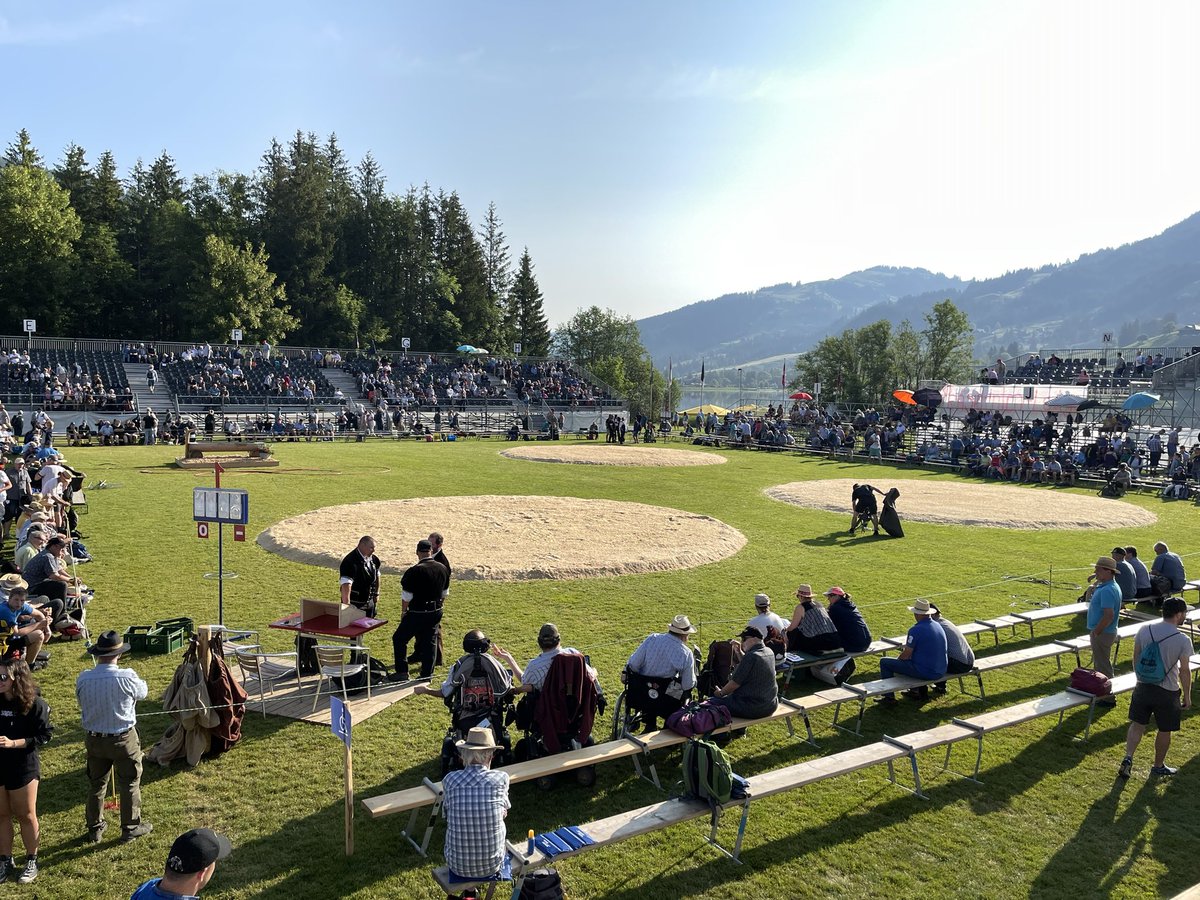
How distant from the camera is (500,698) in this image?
25.3 ft

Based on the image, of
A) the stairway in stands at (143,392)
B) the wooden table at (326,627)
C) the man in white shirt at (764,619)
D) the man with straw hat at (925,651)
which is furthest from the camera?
the stairway in stands at (143,392)

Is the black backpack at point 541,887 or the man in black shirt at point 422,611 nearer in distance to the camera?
the black backpack at point 541,887

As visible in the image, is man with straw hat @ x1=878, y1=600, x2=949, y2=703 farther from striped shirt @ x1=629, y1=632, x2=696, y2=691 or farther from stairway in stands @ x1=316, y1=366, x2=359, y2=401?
stairway in stands @ x1=316, y1=366, x2=359, y2=401

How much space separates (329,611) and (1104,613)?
391 inches

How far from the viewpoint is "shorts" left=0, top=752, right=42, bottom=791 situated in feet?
20.2

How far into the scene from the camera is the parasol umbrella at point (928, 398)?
5010cm

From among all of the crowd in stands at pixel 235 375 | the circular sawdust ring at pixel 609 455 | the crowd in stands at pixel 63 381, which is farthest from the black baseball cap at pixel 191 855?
the crowd in stands at pixel 235 375

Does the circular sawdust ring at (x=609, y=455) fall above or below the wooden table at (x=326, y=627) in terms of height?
above

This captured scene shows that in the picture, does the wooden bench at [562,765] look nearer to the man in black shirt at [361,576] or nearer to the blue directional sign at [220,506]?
the man in black shirt at [361,576]

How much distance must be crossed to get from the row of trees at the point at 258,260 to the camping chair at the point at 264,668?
201 feet

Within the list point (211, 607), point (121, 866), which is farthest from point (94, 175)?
point (121, 866)

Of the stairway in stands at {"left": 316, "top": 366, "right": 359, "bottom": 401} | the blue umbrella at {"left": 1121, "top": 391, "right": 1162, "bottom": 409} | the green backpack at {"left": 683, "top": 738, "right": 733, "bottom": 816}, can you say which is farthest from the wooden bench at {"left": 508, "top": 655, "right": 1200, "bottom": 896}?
the stairway in stands at {"left": 316, "top": 366, "right": 359, "bottom": 401}

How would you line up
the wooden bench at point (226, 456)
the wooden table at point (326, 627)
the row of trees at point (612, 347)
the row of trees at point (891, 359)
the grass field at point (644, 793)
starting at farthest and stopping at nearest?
the row of trees at point (612, 347) → the row of trees at point (891, 359) → the wooden bench at point (226, 456) → the wooden table at point (326, 627) → the grass field at point (644, 793)

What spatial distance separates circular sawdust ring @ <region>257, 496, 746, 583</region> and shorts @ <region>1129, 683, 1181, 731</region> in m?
8.97
